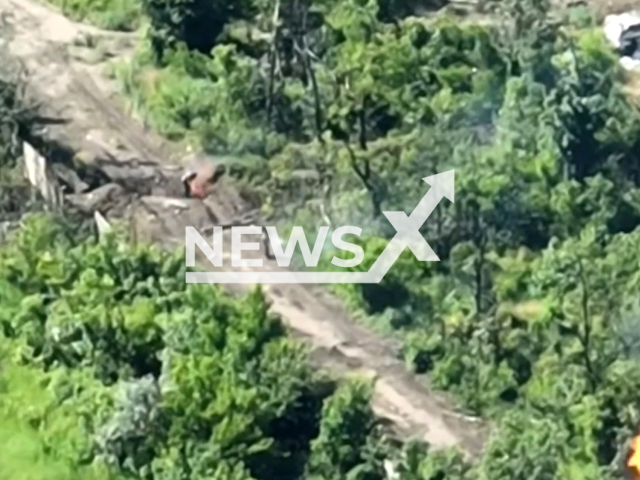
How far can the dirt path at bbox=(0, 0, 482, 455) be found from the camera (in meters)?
26.3

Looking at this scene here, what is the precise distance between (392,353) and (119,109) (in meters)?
7.55

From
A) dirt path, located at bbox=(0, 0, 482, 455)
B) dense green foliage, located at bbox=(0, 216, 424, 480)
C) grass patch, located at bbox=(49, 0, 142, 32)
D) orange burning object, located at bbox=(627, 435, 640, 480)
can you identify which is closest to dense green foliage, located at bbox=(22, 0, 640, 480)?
dense green foliage, located at bbox=(0, 216, 424, 480)

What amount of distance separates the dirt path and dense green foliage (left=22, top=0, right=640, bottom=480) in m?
0.33

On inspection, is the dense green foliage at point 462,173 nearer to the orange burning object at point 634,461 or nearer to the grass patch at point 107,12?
the orange burning object at point 634,461

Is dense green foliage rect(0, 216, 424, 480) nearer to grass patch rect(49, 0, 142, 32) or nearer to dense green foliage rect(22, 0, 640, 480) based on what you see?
dense green foliage rect(22, 0, 640, 480)

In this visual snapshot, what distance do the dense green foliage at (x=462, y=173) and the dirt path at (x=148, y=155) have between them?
1.08 feet

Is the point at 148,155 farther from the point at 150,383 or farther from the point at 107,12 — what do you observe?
the point at 150,383

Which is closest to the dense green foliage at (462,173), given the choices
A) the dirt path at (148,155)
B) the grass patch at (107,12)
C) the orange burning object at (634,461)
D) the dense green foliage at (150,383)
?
the dense green foliage at (150,383)

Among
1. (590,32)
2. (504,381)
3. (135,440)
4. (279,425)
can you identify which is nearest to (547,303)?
(504,381)

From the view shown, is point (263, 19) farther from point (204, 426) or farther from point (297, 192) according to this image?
point (204, 426)

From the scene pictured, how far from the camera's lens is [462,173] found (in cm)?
2908

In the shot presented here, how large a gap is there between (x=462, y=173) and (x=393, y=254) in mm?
1683

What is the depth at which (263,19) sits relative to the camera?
1351 inches

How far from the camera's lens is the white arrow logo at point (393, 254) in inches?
1112
